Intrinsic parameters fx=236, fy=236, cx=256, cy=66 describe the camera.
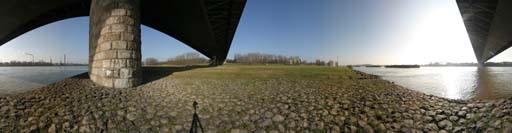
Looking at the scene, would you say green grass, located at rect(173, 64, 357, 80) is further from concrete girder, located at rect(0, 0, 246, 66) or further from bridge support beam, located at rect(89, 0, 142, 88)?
concrete girder, located at rect(0, 0, 246, 66)

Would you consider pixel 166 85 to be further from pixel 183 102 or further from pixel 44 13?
pixel 44 13

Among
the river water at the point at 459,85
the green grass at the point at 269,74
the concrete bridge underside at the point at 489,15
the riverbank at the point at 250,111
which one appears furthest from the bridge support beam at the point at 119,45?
the concrete bridge underside at the point at 489,15

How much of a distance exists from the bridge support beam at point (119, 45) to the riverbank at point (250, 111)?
1.08m

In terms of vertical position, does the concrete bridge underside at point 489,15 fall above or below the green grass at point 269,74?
above

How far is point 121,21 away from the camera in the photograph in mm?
10547

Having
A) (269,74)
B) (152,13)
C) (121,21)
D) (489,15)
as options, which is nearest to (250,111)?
(121,21)

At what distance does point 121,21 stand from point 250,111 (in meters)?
7.48

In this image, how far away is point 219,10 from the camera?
25406 mm

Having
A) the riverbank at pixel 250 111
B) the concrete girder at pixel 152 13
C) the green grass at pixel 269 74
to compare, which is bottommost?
the riverbank at pixel 250 111

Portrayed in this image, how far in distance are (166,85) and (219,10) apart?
1611 cm

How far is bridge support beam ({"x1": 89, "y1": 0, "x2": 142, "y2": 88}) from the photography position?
10.4 metres

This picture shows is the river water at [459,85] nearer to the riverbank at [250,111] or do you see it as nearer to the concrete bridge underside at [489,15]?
the riverbank at [250,111]

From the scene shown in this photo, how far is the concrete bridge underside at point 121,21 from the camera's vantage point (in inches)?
413

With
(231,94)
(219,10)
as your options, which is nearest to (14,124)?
(231,94)
